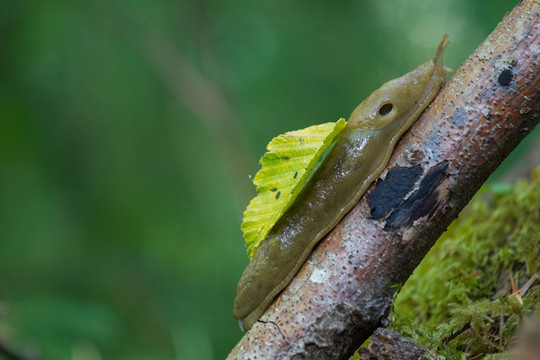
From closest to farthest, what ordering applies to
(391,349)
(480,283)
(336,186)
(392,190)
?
(391,349) < (392,190) < (336,186) < (480,283)

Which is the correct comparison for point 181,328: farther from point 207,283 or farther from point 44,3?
point 44,3

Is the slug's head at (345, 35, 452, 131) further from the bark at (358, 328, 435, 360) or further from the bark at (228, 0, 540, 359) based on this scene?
the bark at (358, 328, 435, 360)

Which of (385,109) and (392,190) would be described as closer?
(392,190)

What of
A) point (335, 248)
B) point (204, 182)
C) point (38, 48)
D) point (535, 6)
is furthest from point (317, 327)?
point (38, 48)

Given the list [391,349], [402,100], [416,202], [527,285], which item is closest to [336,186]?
[416,202]

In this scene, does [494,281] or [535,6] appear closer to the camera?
[535,6]

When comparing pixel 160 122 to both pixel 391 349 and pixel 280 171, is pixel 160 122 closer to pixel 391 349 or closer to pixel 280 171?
pixel 280 171
